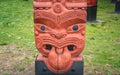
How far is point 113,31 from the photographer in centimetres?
870

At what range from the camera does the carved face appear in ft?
13.8

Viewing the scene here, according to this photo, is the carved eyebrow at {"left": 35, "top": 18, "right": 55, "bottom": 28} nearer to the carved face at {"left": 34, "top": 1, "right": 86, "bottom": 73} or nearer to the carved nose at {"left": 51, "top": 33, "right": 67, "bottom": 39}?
the carved face at {"left": 34, "top": 1, "right": 86, "bottom": 73}

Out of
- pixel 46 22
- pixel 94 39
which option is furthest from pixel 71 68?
pixel 94 39

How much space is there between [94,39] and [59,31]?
12.0 feet

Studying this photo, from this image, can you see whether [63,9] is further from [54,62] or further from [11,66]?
[11,66]

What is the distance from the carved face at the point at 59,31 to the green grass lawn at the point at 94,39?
3.94 ft

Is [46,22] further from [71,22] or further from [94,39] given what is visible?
[94,39]

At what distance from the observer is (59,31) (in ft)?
13.8

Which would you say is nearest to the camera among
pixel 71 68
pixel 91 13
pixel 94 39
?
pixel 71 68

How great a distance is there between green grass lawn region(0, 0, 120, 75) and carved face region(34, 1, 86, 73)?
47.3 inches

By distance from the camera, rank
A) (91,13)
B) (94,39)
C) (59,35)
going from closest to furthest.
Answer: (59,35) → (94,39) → (91,13)

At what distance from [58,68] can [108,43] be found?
337 cm

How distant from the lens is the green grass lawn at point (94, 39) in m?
5.70

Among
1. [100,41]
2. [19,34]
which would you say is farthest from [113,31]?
[19,34]
